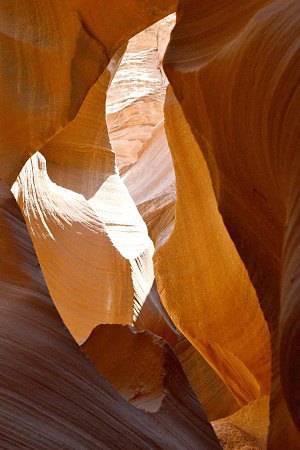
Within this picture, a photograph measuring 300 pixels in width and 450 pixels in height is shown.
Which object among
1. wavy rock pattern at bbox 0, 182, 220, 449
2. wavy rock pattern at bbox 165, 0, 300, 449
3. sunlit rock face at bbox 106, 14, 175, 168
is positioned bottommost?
wavy rock pattern at bbox 0, 182, 220, 449

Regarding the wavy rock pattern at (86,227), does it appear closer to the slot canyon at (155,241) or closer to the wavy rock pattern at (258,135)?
the slot canyon at (155,241)

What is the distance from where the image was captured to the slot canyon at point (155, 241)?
2.09 meters

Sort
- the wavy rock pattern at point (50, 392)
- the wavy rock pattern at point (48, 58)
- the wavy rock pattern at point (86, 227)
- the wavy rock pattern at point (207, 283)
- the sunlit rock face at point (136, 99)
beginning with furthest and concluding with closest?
1. the sunlit rock face at point (136, 99)
2. the wavy rock pattern at point (86, 227)
3. the wavy rock pattern at point (48, 58)
4. the wavy rock pattern at point (207, 283)
5. the wavy rock pattern at point (50, 392)

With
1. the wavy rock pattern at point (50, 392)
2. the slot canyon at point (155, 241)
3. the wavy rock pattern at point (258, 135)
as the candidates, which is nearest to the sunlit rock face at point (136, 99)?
the slot canyon at point (155, 241)

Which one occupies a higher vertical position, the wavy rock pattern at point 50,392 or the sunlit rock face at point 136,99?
the sunlit rock face at point 136,99

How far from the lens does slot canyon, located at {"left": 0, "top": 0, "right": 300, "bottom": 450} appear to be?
6.86 ft

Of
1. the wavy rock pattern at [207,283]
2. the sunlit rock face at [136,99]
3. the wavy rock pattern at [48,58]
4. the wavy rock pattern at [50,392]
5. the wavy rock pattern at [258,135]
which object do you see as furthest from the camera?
the sunlit rock face at [136,99]

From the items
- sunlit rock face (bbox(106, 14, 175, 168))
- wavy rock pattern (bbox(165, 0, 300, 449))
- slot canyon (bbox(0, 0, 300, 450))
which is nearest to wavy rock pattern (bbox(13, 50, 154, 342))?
slot canyon (bbox(0, 0, 300, 450))

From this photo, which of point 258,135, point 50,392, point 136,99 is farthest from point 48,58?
point 136,99

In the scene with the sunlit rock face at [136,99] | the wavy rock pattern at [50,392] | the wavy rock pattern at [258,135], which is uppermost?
the sunlit rock face at [136,99]

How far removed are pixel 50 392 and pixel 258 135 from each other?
0.87 metres

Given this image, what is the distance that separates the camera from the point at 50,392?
85.0 inches

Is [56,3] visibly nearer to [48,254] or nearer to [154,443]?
[48,254]

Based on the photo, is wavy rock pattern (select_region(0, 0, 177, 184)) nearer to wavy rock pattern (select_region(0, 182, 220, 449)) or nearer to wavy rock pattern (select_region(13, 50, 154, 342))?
wavy rock pattern (select_region(13, 50, 154, 342))
